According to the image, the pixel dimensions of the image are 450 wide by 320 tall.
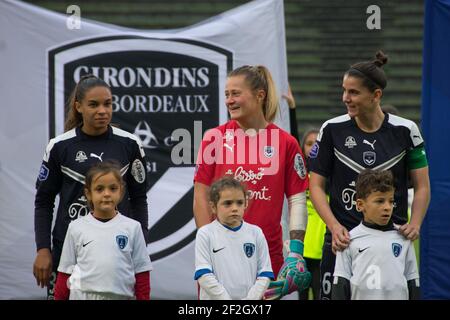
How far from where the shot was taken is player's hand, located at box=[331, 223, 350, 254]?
5.29 m

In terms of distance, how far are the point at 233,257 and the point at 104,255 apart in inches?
26.3

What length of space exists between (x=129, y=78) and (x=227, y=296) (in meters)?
3.33

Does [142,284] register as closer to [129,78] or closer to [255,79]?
[255,79]

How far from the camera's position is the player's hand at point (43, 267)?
5.41 meters

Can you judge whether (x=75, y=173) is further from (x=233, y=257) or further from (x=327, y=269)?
(x=327, y=269)

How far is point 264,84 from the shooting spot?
18.8ft

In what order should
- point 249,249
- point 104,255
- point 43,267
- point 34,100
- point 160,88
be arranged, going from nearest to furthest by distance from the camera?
point 104,255 < point 249,249 < point 43,267 < point 34,100 < point 160,88

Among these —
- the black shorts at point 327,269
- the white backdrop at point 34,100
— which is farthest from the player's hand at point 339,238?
the white backdrop at point 34,100

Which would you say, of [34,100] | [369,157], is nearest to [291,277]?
[369,157]

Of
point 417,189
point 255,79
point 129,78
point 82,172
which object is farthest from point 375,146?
point 129,78

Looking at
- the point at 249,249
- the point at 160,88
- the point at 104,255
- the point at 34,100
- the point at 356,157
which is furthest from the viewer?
the point at 160,88

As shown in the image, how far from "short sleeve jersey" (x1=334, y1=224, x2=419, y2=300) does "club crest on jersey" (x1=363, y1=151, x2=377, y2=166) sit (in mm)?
371

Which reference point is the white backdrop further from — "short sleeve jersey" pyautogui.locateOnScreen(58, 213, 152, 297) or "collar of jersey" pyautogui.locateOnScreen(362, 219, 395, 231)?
"short sleeve jersey" pyautogui.locateOnScreen(58, 213, 152, 297)

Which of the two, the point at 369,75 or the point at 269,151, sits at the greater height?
the point at 369,75
